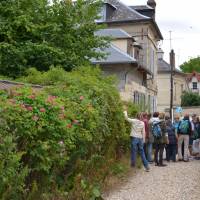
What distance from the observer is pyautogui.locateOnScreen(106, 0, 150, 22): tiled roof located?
38844 mm

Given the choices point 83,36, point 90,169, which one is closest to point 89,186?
point 90,169

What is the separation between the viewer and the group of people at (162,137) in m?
13.6

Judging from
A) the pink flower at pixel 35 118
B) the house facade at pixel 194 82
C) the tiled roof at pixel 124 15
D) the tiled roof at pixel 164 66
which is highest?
the tiled roof at pixel 124 15

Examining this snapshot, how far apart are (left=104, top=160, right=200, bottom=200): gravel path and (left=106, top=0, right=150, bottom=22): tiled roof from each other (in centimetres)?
2559

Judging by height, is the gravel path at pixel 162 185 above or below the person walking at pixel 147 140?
below

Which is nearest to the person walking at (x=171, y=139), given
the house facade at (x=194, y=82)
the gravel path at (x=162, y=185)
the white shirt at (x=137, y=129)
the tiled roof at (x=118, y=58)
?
the gravel path at (x=162, y=185)

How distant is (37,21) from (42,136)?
11658mm

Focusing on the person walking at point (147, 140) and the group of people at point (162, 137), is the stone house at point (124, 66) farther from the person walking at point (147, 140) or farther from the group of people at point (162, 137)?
the person walking at point (147, 140)

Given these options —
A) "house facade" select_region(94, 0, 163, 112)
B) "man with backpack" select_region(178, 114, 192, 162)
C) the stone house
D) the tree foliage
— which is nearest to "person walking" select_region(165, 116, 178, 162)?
"man with backpack" select_region(178, 114, 192, 162)

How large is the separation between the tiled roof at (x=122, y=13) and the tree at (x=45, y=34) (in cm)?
1969

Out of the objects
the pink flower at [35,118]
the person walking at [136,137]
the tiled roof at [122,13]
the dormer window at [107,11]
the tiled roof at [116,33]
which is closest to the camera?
the pink flower at [35,118]

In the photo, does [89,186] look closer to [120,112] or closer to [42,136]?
[42,136]

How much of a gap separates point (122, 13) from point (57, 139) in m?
33.5

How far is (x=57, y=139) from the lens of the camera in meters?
7.28
